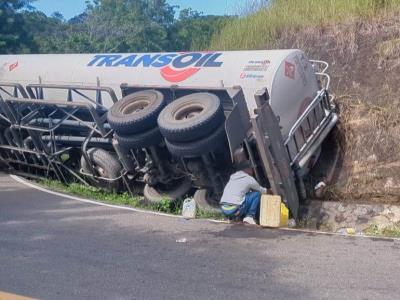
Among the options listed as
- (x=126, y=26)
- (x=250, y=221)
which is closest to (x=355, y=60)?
(x=250, y=221)

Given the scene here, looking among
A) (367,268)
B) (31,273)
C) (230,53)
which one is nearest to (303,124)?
(230,53)

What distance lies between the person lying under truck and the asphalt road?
27 cm

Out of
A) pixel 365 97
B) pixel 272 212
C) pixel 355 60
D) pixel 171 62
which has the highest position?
pixel 171 62

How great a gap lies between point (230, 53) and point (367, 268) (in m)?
5.15

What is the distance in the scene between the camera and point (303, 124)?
35.4 feet

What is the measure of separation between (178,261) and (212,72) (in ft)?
14.2

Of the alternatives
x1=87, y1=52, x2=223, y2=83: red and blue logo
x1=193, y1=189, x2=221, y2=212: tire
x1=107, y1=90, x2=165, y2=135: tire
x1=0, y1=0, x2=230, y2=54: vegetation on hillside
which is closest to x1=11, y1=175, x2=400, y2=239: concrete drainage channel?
x1=193, y1=189, x2=221, y2=212: tire

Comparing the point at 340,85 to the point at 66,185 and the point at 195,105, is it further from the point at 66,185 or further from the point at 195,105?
the point at 66,185

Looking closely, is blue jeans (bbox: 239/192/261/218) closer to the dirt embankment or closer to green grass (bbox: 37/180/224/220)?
green grass (bbox: 37/180/224/220)

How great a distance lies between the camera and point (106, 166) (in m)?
11.5

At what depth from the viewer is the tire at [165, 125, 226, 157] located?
9.45 meters

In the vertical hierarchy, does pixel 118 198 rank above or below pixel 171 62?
below

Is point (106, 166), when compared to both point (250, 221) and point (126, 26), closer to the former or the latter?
point (250, 221)

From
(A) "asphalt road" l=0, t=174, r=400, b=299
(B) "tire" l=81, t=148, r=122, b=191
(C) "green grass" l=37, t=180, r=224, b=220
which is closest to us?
(A) "asphalt road" l=0, t=174, r=400, b=299
